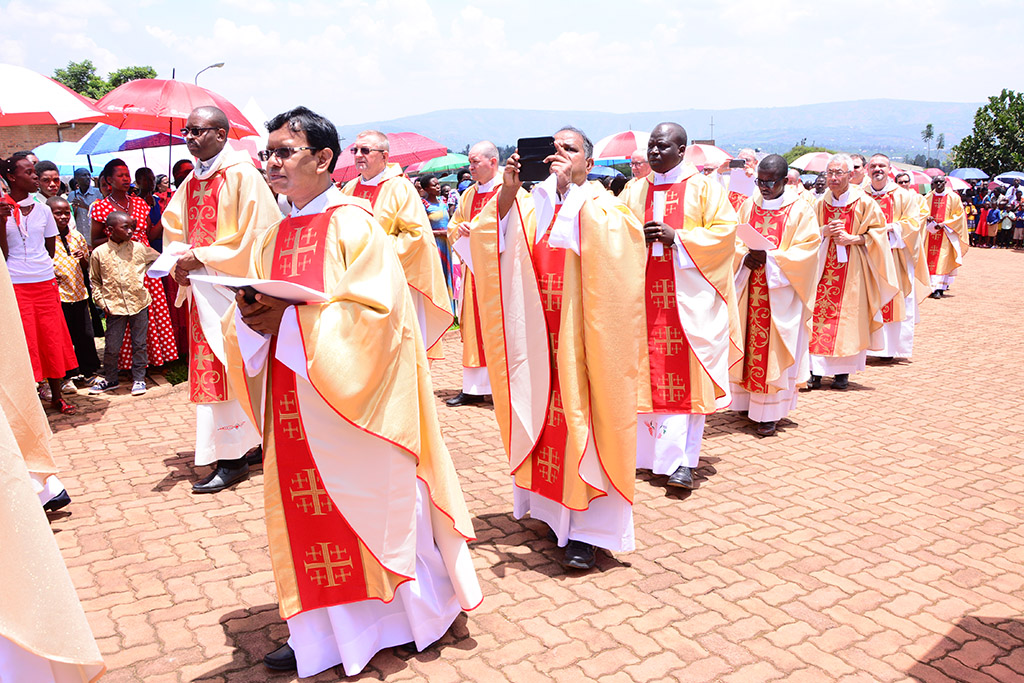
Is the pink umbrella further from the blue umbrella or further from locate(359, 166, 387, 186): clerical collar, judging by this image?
the blue umbrella

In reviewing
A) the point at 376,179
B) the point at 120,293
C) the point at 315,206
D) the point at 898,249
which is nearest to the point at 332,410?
the point at 315,206

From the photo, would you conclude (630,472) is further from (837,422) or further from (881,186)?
(881,186)

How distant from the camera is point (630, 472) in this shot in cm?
429

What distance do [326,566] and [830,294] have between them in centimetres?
706

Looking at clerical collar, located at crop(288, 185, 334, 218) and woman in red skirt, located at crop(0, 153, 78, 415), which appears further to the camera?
woman in red skirt, located at crop(0, 153, 78, 415)

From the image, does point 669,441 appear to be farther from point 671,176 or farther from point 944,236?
point 944,236

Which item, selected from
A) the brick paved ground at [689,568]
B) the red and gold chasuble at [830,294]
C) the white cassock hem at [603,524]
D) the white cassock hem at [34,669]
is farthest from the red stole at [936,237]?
the white cassock hem at [34,669]

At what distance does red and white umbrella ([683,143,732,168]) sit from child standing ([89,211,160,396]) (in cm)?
1229

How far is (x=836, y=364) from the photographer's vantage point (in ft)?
28.7

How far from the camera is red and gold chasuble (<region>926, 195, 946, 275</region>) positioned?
48.7 feet

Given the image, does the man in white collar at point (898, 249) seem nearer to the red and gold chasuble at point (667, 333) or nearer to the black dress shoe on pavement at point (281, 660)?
the red and gold chasuble at point (667, 333)

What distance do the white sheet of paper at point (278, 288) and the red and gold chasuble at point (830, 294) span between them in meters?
6.93

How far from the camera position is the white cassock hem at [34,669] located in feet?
8.30

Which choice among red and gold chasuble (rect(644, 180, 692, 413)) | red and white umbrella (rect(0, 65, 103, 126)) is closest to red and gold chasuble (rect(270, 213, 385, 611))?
red and gold chasuble (rect(644, 180, 692, 413))
